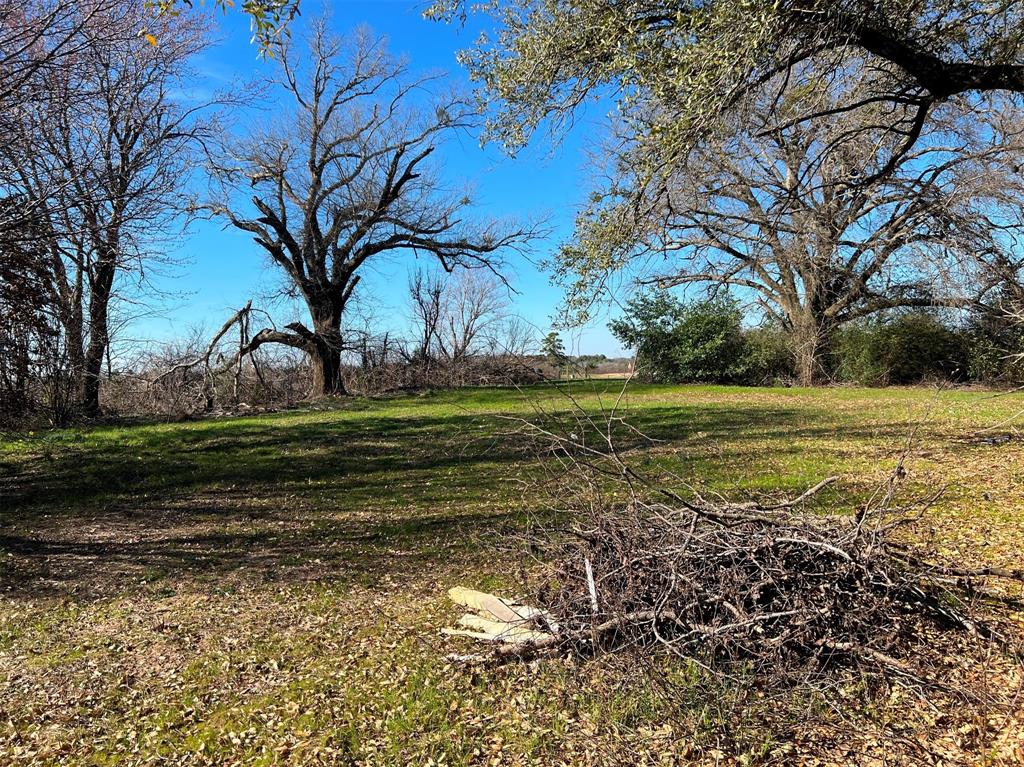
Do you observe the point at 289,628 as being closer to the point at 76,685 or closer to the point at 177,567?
the point at 76,685

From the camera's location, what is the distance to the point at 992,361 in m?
20.1

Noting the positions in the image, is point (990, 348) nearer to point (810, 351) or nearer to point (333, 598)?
point (810, 351)

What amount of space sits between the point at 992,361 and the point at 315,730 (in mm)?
23366

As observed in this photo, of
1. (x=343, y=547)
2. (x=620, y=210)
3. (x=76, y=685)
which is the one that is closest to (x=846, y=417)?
(x=620, y=210)

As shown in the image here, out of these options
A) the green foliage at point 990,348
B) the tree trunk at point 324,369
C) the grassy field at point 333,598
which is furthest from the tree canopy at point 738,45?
the tree trunk at point 324,369

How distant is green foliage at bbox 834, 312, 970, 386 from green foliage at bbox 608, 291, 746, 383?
4.26m

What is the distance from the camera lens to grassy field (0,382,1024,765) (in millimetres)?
3035

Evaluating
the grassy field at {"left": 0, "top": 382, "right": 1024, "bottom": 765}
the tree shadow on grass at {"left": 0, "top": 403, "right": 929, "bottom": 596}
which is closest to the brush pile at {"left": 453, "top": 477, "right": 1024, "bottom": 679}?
the grassy field at {"left": 0, "top": 382, "right": 1024, "bottom": 765}

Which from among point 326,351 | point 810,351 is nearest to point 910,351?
point 810,351

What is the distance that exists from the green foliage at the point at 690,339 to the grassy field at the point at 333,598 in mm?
13685

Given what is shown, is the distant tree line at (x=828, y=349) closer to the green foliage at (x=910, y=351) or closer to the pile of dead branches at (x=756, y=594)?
the green foliage at (x=910, y=351)

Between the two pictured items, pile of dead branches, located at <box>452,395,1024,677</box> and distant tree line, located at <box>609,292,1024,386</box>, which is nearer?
pile of dead branches, located at <box>452,395,1024,677</box>

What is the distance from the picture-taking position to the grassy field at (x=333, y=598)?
3035 millimetres

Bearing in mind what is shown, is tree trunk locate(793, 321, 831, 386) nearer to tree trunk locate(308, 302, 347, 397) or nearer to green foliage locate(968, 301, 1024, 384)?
green foliage locate(968, 301, 1024, 384)
